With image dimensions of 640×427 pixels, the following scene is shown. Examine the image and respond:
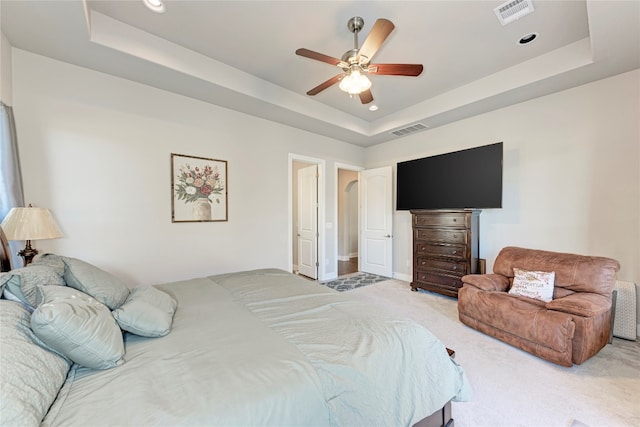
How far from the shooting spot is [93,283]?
1435 mm

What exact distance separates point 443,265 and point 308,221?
101 inches

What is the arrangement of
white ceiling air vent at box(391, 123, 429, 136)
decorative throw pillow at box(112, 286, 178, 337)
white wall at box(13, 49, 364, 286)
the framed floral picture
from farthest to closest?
white ceiling air vent at box(391, 123, 429, 136), the framed floral picture, white wall at box(13, 49, 364, 286), decorative throw pillow at box(112, 286, 178, 337)

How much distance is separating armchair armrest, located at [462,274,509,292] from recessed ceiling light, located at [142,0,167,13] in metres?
4.01

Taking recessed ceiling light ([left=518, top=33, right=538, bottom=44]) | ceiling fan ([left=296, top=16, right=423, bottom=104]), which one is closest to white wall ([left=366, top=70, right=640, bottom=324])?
recessed ceiling light ([left=518, top=33, right=538, bottom=44])

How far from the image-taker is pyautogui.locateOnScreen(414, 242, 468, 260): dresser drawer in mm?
3724

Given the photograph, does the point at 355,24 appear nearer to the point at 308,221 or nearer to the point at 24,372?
the point at 24,372

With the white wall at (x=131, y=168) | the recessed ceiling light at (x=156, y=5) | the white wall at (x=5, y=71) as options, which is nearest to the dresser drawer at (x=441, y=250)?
the white wall at (x=131, y=168)

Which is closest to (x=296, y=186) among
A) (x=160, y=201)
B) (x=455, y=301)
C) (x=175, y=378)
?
(x=160, y=201)

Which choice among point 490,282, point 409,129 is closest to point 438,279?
point 490,282

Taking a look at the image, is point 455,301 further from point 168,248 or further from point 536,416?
point 168,248

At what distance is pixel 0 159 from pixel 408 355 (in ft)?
10.1

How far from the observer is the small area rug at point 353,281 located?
4488 millimetres

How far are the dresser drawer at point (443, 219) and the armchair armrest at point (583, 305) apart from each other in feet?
4.93

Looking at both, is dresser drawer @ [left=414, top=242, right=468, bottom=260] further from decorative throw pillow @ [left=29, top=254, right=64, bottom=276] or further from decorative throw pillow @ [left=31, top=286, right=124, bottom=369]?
decorative throw pillow @ [left=29, top=254, right=64, bottom=276]
